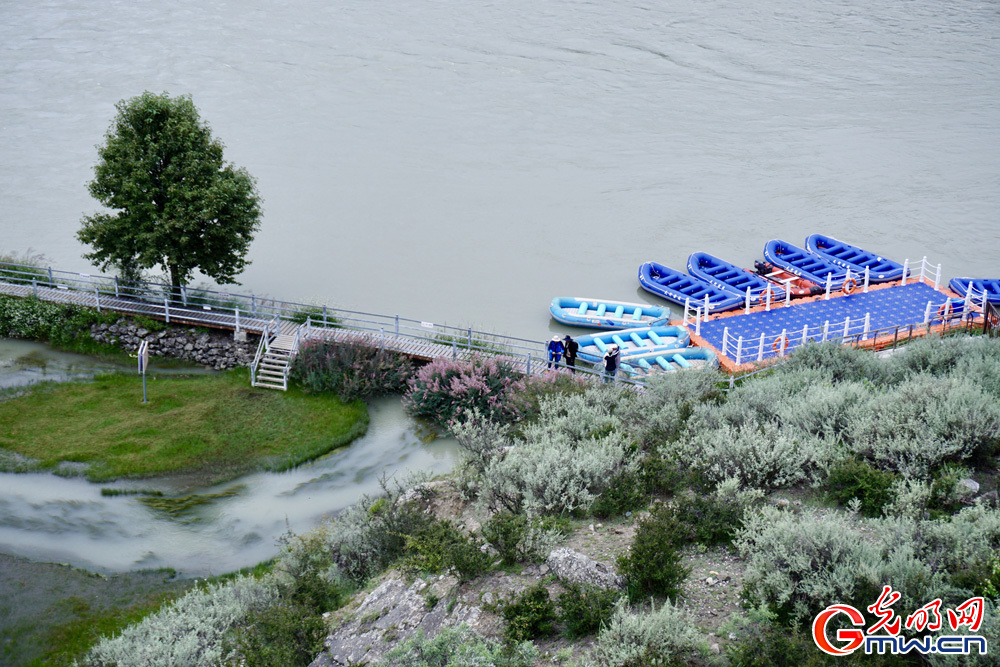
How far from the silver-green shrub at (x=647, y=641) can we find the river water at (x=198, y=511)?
26.7 ft

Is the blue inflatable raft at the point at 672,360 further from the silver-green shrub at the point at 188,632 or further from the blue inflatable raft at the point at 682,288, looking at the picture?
the silver-green shrub at the point at 188,632

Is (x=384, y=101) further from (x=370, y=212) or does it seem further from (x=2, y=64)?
(x=2, y=64)

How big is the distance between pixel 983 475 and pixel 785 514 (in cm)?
351

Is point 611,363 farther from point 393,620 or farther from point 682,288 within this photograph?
point 393,620

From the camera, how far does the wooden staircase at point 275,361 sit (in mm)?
23500

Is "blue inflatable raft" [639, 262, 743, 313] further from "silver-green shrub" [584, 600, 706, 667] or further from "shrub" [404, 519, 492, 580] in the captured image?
"silver-green shrub" [584, 600, 706, 667]

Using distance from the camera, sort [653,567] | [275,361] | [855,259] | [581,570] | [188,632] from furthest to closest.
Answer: [855,259] < [275,361] < [188,632] < [581,570] < [653,567]

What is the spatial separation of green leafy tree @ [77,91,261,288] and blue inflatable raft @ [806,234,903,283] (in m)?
20.1

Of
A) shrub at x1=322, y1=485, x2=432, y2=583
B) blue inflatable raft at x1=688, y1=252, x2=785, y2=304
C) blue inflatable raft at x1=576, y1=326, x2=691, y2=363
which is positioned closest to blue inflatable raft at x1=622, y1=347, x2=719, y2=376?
blue inflatable raft at x1=576, y1=326, x2=691, y2=363

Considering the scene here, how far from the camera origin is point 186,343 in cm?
2498

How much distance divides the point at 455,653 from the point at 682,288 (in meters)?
21.3

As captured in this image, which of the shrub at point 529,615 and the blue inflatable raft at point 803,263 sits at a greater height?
the blue inflatable raft at point 803,263

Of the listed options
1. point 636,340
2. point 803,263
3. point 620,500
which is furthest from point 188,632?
point 803,263

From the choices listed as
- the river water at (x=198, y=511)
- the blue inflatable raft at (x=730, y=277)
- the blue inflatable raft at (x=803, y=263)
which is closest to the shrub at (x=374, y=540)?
the river water at (x=198, y=511)
